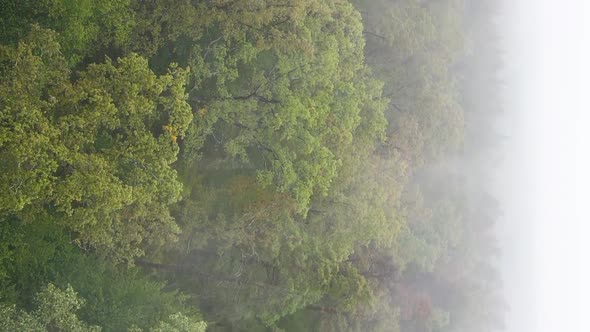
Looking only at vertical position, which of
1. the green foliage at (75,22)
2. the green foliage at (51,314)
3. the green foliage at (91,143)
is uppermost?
the green foliage at (75,22)

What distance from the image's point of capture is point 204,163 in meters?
30.8

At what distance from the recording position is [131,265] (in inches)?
1073

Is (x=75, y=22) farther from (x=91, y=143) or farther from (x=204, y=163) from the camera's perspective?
(x=204, y=163)

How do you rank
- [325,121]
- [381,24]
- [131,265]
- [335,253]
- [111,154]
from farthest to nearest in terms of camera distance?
[381,24] → [335,253] → [325,121] → [131,265] → [111,154]

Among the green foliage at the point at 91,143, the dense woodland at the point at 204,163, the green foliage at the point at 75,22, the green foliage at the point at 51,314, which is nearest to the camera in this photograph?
the green foliage at the point at 91,143

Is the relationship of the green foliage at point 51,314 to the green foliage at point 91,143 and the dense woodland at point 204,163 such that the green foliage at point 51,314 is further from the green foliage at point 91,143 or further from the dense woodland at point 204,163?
the green foliage at point 91,143

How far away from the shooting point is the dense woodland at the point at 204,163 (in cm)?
2303

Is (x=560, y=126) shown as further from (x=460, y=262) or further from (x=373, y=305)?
(x=373, y=305)

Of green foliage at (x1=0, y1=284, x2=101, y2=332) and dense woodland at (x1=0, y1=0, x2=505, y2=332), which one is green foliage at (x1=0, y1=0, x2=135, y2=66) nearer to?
dense woodland at (x1=0, y1=0, x2=505, y2=332)

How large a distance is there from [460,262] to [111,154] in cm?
3901

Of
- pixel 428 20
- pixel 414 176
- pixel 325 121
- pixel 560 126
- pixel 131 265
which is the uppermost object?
pixel 560 126

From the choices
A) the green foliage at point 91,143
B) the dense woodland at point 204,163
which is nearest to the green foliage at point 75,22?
→ the dense woodland at point 204,163

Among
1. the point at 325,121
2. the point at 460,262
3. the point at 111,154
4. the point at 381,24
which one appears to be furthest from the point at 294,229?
the point at 460,262

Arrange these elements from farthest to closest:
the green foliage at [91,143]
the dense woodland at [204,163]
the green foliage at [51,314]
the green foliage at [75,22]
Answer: the green foliage at [75,22] → the dense woodland at [204,163] → the green foliage at [51,314] → the green foliage at [91,143]
